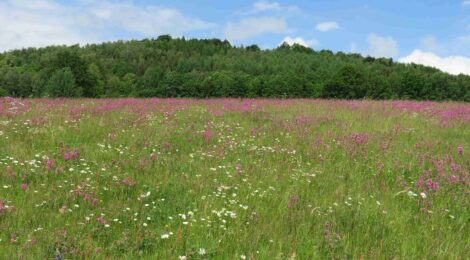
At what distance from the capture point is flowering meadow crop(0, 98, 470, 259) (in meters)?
4.43

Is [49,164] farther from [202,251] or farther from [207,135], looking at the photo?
[207,135]

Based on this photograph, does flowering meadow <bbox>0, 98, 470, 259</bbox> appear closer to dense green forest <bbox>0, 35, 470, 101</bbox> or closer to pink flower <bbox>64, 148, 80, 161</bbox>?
pink flower <bbox>64, 148, 80, 161</bbox>

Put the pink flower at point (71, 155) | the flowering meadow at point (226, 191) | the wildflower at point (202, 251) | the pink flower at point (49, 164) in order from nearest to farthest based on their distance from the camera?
1. the wildflower at point (202, 251)
2. the flowering meadow at point (226, 191)
3. the pink flower at point (49, 164)
4. the pink flower at point (71, 155)

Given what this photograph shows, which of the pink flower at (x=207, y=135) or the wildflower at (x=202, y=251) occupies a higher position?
the pink flower at (x=207, y=135)

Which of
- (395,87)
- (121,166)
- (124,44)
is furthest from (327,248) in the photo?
(124,44)

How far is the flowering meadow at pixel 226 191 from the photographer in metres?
4.43

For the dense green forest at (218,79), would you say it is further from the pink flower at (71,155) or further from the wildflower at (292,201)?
the wildflower at (292,201)

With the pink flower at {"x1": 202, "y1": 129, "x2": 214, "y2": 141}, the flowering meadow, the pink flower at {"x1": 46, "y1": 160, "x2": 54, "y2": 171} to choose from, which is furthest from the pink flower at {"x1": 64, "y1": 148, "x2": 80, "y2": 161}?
the pink flower at {"x1": 202, "y1": 129, "x2": 214, "y2": 141}

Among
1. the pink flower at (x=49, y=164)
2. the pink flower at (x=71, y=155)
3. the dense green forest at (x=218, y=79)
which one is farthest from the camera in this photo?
the dense green forest at (x=218, y=79)

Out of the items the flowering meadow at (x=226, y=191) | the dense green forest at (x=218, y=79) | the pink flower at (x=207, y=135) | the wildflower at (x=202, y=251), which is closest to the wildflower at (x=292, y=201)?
the flowering meadow at (x=226, y=191)

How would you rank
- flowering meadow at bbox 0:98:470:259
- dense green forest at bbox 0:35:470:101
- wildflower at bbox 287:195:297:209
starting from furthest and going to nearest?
dense green forest at bbox 0:35:470:101
wildflower at bbox 287:195:297:209
flowering meadow at bbox 0:98:470:259

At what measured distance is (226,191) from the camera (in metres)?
6.08

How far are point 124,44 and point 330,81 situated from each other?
436 ft

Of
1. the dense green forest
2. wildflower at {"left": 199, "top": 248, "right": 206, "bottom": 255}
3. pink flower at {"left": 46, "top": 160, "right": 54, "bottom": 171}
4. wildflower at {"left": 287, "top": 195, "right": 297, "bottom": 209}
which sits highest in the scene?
the dense green forest
